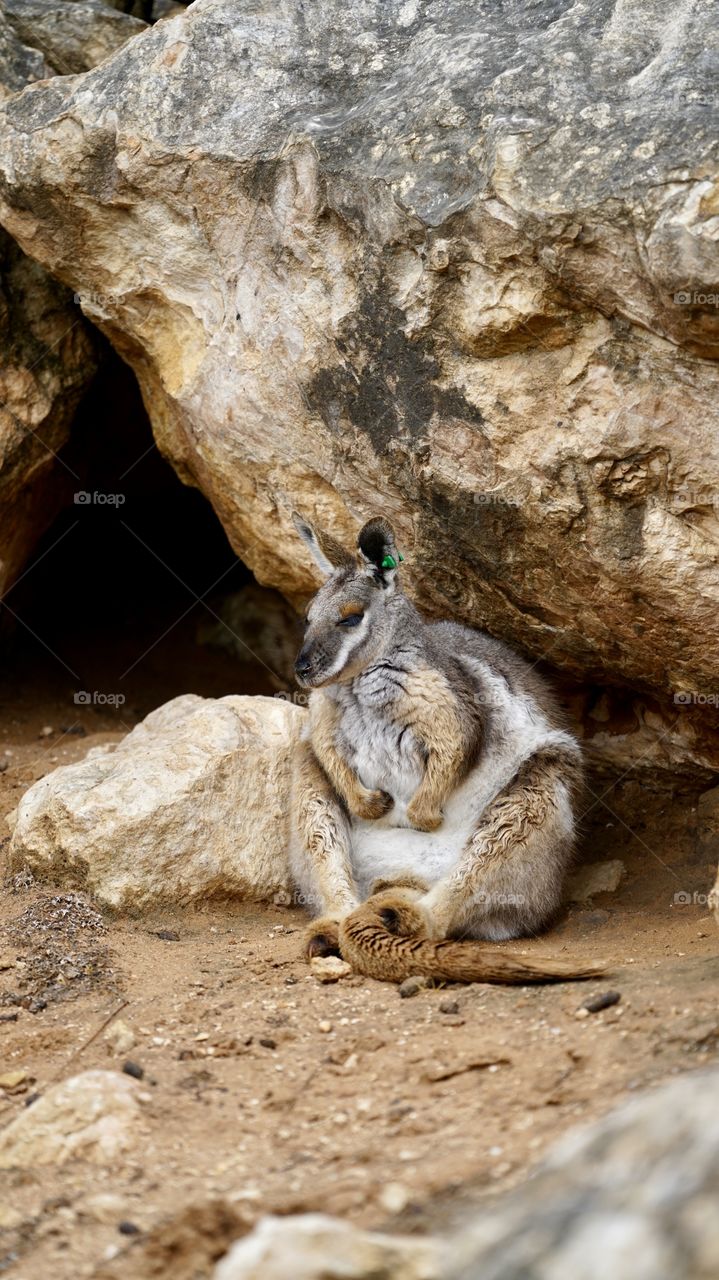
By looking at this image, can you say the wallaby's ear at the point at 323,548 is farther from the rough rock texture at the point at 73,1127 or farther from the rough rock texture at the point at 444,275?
the rough rock texture at the point at 73,1127

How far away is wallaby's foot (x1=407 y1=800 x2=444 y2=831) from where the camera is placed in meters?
6.08

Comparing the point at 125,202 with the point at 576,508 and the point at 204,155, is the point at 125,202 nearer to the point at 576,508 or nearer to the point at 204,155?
the point at 204,155

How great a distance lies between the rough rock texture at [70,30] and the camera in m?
7.40

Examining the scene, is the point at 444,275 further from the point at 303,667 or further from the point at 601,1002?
the point at 601,1002

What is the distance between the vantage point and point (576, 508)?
18.9 ft

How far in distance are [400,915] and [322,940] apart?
36 cm

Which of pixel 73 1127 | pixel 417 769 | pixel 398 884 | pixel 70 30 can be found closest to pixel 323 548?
pixel 417 769

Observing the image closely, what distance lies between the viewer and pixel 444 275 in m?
5.61

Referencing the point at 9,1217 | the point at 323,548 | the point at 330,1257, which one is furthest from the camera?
the point at 323,548

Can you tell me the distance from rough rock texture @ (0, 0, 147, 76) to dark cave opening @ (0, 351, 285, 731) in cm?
177

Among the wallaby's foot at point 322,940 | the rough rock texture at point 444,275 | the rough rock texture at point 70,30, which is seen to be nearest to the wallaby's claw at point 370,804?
the wallaby's foot at point 322,940

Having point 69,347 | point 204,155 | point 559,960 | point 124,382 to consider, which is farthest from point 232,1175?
point 124,382

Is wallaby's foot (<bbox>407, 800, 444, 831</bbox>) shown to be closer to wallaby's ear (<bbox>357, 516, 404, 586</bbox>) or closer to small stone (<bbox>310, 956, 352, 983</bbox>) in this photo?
small stone (<bbox>310, 956, 352, 983</bbox>)

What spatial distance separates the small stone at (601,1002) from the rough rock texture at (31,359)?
15.8ft
